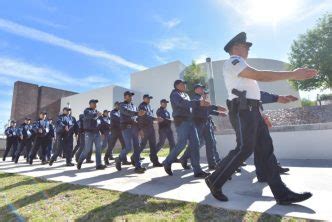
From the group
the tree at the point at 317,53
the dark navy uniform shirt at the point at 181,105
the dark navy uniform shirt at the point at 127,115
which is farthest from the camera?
the tree at the point at 317,53

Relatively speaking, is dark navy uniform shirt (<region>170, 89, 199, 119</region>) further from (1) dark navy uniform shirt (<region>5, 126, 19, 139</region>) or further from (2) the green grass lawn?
(1) dark navy uniform shirt (<region>5, 126, 19, 139</region>)

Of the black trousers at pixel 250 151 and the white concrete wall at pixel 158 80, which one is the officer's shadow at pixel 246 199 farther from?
the white concrete wall at pixel 158 80

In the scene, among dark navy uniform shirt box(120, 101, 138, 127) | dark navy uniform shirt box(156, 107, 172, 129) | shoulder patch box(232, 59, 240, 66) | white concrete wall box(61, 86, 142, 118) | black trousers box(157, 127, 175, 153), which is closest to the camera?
shoulder patch box(232, 59, 240, 66)

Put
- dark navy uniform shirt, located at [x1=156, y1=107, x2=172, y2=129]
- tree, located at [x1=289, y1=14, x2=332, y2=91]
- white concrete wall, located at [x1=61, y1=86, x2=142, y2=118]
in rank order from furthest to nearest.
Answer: white concrete wall, located at [x1=61, y1=86, x2=142, y2=118] → tree, located at [x1=289, y1=14, x2=332, y2=91] → dark navy uniform shirt, located at [x1=156, y1=107, x2=172, y2=129]

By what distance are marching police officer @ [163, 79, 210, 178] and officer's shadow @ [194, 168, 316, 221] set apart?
76 centimetres

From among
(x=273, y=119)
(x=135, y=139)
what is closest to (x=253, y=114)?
(x=135, y=139)

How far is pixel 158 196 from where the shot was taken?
138 inches

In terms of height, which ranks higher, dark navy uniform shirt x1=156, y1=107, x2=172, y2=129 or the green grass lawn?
dark navy uniform shirt x1=156, y1=107, x2=172, y2=129

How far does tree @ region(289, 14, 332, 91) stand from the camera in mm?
22328

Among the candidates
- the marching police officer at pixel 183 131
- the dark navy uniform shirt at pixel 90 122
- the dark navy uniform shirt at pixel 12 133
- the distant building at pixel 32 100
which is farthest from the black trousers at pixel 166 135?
the distant building at pixel 32 100

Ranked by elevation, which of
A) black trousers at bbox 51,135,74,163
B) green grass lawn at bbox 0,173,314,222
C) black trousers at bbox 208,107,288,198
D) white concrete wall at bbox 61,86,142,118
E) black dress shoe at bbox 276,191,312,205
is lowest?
green grass lawn at bbox 0,173,314,222

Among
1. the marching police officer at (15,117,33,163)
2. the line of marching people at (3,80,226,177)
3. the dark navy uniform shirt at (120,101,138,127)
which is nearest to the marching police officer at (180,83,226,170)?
the line of marching people at (3,80,226,177)

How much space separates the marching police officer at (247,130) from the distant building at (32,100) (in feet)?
116

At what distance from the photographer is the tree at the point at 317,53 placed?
73.3 feet
